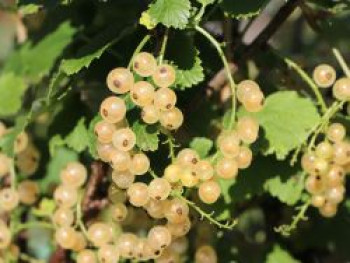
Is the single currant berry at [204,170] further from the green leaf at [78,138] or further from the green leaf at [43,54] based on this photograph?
the green leaf at [43,54]

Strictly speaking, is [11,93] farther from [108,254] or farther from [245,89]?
[245,89]

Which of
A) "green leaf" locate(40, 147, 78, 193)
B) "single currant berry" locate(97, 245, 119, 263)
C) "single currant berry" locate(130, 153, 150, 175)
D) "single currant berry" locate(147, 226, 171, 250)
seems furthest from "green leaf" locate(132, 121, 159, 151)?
"green leaf" locate(40, 147, 78, 193)

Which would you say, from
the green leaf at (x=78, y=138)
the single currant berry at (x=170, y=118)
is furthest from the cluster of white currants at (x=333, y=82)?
the green leaf at (x=78, y=138)

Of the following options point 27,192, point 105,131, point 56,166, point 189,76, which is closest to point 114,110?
point 105,131

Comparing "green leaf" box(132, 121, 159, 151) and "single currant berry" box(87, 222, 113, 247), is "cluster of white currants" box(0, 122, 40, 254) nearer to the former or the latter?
"single currant berry" box(87, 222, 113, 247)

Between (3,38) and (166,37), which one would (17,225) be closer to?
(166,37)

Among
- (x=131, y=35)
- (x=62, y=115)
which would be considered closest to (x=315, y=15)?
(x=131, y=35)
